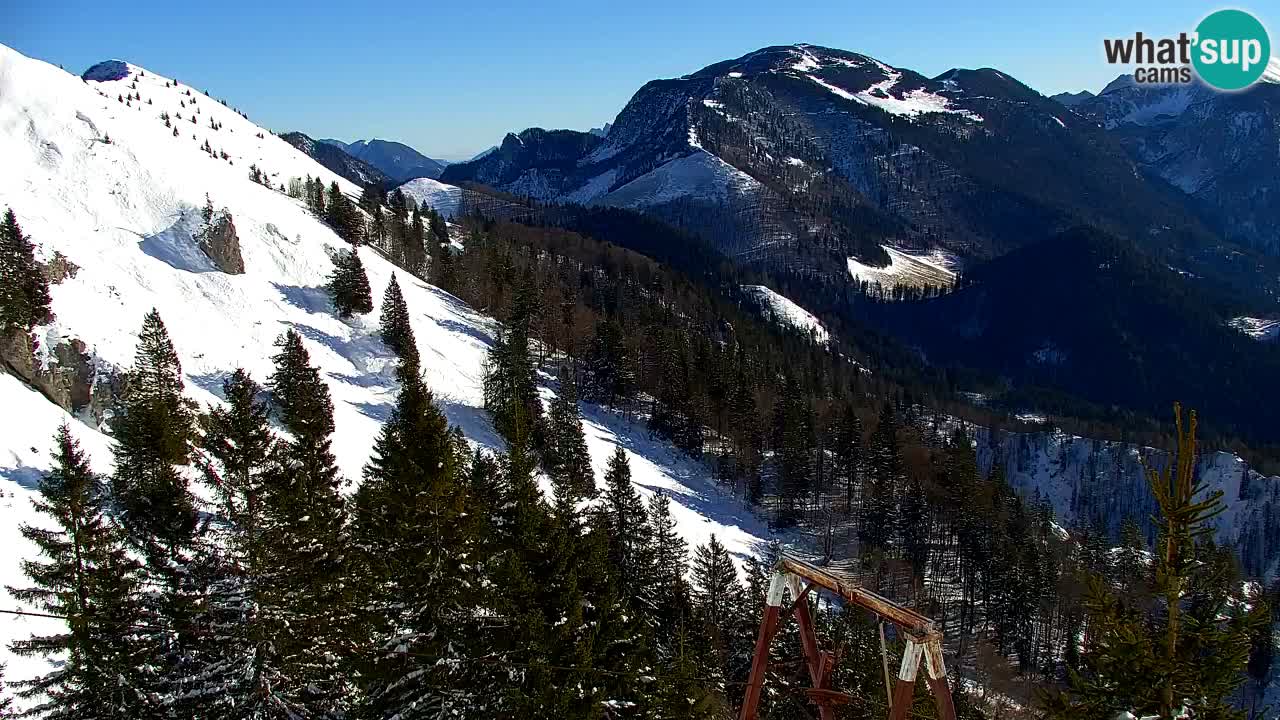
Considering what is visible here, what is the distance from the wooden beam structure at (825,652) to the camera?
10.9 meters

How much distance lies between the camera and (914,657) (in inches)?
433

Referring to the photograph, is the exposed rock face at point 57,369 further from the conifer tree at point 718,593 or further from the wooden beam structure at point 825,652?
the wooden beam structure at point 825,652

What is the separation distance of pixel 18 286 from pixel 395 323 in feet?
114

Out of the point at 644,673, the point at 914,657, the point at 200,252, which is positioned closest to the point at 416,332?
the point at 200,252

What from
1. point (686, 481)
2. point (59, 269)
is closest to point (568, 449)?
point (686, 481)

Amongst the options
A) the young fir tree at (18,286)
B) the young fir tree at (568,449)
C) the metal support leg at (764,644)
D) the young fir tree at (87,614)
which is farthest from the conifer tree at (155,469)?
the young fir tree at (568,449)

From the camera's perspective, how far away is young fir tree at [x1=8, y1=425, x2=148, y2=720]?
20.2 metres

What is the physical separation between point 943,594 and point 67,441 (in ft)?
277

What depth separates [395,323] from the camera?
8275cm

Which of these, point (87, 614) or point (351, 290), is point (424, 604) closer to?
point (87, 614)

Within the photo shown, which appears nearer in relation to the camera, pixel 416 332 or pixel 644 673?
pixel 644 673

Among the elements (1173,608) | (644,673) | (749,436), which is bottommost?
(749,436)

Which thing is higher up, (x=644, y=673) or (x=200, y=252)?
(x=200, y=252)

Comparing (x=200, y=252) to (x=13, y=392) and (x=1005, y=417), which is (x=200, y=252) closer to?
(x=13, y=392)
